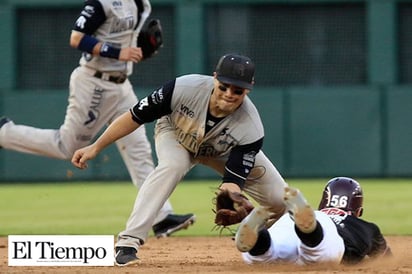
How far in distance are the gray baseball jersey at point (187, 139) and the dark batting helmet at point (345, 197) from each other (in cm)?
53

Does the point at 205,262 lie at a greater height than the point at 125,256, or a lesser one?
lesser

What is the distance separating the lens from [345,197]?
22.8 feet

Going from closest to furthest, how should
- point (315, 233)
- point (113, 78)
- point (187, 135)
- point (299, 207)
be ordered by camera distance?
point (299, 207) → point (315, 233) → point (187, 135) → point (113, 78)

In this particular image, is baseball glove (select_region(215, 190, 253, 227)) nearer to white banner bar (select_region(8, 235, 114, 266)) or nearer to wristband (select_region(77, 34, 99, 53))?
white banner bar (select_region(8, 235, 114, 266))

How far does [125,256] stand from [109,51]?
272cm

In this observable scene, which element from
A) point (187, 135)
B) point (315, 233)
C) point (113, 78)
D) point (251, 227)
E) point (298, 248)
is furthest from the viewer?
point (113, 78)

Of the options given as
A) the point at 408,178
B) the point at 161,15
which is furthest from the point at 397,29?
the point at 161,15

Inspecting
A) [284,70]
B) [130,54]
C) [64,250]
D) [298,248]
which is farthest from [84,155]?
[284,70]

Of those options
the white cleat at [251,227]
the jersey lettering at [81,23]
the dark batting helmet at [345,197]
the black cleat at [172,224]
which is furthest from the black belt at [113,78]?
the white cleat at [251,227]

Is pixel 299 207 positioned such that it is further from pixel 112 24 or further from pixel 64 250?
pixel 112 24

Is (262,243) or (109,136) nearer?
(262,243)

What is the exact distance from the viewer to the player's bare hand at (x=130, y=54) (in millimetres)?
9047

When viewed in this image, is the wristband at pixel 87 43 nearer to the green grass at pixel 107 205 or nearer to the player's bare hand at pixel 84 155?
the green grass at pixel 107 205

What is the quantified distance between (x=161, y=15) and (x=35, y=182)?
9.80 feet
